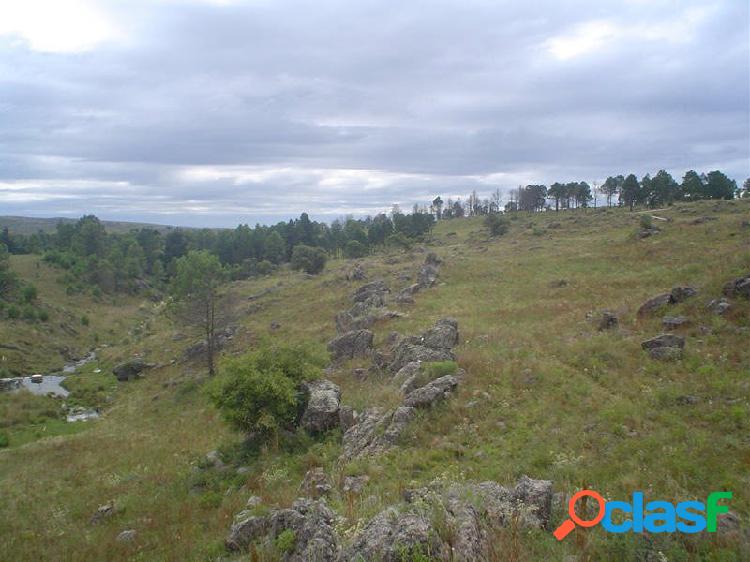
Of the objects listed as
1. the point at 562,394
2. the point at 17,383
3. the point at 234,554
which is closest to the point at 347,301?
the point at 17,383

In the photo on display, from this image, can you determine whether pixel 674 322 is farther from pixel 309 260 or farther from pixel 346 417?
pixel 309 260

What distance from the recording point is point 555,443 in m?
12.8

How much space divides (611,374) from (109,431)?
100.0 feet

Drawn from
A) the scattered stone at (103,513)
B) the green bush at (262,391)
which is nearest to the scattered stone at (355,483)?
the green bush at (262,391)

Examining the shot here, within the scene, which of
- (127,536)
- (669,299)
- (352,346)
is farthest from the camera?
(352,346)

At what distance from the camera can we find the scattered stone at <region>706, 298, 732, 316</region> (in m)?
19.6

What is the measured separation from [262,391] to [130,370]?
3646cm

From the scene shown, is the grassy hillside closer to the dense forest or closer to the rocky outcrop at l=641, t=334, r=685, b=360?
the rocky outcrop at l=641, t=334, r=685, b=360

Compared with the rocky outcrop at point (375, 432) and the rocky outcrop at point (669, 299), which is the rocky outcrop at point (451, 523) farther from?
the rocky outcrop at point (669, 299)

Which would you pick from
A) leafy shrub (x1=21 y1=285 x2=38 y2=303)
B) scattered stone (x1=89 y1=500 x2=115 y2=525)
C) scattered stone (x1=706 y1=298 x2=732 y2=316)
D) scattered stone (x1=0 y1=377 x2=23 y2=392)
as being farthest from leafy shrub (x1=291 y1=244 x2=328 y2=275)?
scattered stone (x1=706 y1=298 x2=732 y2=316)

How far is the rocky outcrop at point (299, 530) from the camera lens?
772cm

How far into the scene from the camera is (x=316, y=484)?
12953mm

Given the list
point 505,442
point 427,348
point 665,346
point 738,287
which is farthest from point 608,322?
point 505,442

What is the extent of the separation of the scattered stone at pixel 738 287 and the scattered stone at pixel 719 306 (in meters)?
0.66
